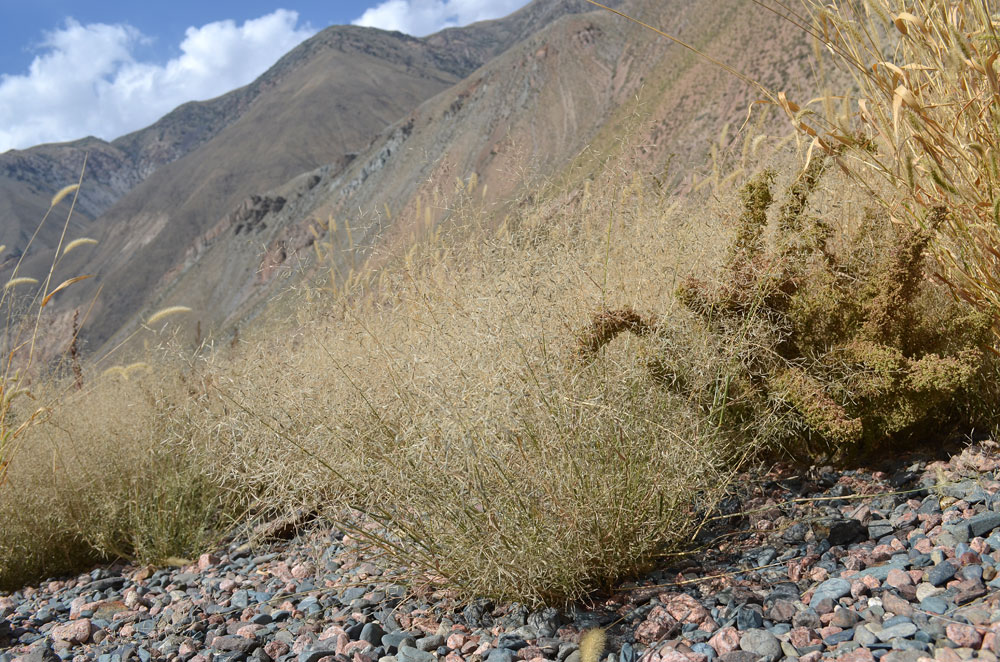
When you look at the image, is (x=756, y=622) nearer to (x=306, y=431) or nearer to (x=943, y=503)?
(x=943, y=503)

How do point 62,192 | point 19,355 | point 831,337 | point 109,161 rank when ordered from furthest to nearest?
point 109,161, point 19,355, point 62,192, point 831,337

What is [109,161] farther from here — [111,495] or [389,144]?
[111,495]

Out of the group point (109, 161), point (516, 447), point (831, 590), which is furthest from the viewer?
point (109, 161)

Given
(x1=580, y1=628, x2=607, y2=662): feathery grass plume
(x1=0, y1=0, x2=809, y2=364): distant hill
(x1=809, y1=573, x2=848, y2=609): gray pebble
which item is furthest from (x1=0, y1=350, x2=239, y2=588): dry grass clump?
(x1=809, y1=573, x2=848, y2=609): gray pebble

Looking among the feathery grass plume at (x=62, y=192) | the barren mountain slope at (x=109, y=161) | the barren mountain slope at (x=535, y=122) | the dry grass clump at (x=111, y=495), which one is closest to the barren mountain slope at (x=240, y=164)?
the barren mountain slope at (x=535, y=122)

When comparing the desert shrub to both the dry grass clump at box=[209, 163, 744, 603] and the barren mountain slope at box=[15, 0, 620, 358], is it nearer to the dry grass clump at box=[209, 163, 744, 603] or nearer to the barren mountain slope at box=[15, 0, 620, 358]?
the dry grass clump at box=[209, 163, 744, 603]

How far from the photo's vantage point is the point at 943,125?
6.59 feet

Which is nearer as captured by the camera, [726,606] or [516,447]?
[726,606]

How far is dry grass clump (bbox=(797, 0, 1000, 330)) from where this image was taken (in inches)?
71.0

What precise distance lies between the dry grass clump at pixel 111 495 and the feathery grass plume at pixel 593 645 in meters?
2.01

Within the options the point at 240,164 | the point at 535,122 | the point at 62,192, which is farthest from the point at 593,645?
the point at 240,164

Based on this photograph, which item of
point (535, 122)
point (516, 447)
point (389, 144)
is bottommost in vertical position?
point (516, 447)

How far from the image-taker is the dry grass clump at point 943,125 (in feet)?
5.92

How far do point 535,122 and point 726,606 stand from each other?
45.6 meters
